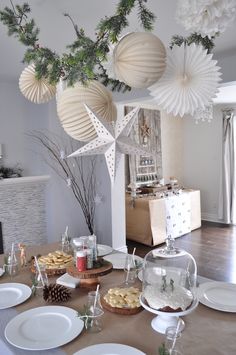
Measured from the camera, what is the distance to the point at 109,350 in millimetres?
1047

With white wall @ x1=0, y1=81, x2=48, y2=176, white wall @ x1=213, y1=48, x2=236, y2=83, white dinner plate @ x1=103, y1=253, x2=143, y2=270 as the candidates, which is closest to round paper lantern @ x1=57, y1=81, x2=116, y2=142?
white dinner plate @ x1=103, y1=253, x2=143, y2=270

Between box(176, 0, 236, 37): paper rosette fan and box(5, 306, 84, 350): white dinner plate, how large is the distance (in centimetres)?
114

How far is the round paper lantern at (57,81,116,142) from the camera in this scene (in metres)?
1.22

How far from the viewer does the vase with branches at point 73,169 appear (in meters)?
3.84

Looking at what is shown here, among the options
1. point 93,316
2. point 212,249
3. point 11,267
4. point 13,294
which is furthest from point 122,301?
point 212,249

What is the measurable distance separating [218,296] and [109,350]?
0.66 metres

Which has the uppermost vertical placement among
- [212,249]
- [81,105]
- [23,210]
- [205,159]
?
[81,105]

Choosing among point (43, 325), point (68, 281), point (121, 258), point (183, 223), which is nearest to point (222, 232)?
point (183, 223)

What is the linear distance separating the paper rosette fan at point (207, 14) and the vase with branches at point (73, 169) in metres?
2.96

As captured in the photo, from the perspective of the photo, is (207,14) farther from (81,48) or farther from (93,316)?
(93,316)

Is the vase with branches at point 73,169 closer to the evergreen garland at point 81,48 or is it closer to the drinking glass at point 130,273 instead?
the drinking glass at point 130,273

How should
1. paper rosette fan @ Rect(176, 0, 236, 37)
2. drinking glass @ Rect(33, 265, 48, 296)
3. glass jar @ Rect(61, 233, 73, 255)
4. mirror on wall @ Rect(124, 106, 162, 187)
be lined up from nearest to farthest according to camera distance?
paper rosette fan @ Rect(176, 0, 236, 37)
drinking glass @ Rect(33, 265, 48, 296)
glass jar @ Rect(61, 233, 73, 255)
mirror on wall @ Rect(124, 106, 162, 187)

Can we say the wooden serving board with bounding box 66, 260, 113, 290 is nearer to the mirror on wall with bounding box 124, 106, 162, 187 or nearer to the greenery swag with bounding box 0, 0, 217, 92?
the greenery swag with bounding box 0, 0, 217, 92

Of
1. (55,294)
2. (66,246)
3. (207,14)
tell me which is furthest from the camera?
(66,246)
